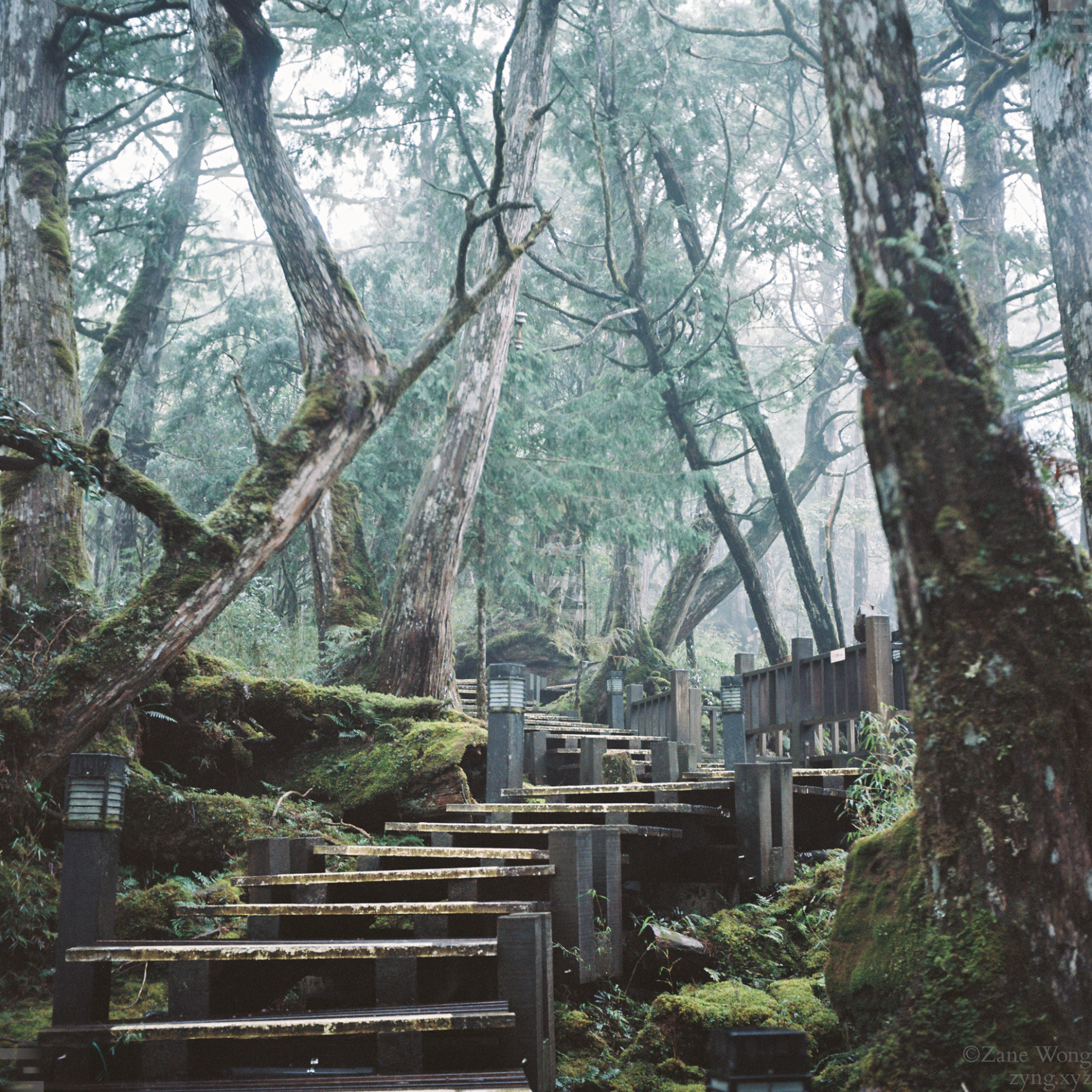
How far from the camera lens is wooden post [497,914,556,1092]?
311 centimetres

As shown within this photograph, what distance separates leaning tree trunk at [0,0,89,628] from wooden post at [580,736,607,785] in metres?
4.19

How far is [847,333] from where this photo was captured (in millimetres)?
20422

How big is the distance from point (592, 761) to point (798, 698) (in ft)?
7.27

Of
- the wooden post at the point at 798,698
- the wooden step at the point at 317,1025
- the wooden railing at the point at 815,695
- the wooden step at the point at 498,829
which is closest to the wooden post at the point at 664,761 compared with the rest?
the wooden step at the point at 498,829

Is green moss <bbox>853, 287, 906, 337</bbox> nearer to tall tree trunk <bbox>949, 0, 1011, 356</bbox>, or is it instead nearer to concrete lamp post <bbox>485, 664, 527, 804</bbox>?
concrete lamp post <bbox>485, 664, 527, 804</bbox>

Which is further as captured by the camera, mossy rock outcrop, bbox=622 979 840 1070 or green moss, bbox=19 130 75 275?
green moss, bbox=19 130 75 275

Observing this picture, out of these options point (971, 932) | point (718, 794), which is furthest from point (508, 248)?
point (971, 932)

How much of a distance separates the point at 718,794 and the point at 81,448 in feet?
15.3

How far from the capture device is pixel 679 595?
17.2 metres

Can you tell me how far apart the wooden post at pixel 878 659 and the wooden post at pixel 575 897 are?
11.8 feet

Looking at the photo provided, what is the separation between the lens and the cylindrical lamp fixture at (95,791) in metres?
3.76

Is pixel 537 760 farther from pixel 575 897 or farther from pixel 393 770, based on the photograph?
pixel 575 897

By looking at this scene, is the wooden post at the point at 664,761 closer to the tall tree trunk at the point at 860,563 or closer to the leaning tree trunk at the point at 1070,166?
the leaning tree trunk at the point at 1070,166

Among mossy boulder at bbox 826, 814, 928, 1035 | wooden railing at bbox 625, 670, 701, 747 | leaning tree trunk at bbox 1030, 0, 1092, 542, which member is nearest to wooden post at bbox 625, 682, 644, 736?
wooden railing at bbox 625, 670, 701, 747
